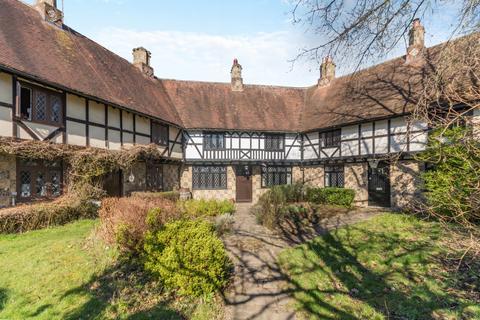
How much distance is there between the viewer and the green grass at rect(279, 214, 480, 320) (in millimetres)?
4668

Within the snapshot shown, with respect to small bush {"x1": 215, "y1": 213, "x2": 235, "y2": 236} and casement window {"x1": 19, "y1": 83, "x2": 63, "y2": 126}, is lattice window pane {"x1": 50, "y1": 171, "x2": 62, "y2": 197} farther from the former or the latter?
small bush {"x1": 215, "y1": 213, "x2": 235, "y2": 236}

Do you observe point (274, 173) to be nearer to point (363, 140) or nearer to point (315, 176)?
point (315, 176)

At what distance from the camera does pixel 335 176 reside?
16984mm

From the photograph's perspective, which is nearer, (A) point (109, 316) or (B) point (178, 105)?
(A) point (109, 316)

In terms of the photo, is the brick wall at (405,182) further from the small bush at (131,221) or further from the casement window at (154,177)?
the casement window at (154,177)

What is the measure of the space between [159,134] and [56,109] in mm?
6154

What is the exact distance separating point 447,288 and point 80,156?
11.4m

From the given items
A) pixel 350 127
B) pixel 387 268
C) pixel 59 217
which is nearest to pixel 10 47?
pixel 59 217

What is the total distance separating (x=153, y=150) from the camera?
1395 cm

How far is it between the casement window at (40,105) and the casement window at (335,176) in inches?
556

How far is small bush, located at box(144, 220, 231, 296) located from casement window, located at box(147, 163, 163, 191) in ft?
34.0

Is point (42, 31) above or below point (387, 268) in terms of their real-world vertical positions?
above

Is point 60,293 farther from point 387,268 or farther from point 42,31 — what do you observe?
point 42,31

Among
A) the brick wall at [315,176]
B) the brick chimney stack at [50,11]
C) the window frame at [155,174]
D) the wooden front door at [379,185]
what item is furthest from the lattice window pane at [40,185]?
the wooden front door at [379,185]
